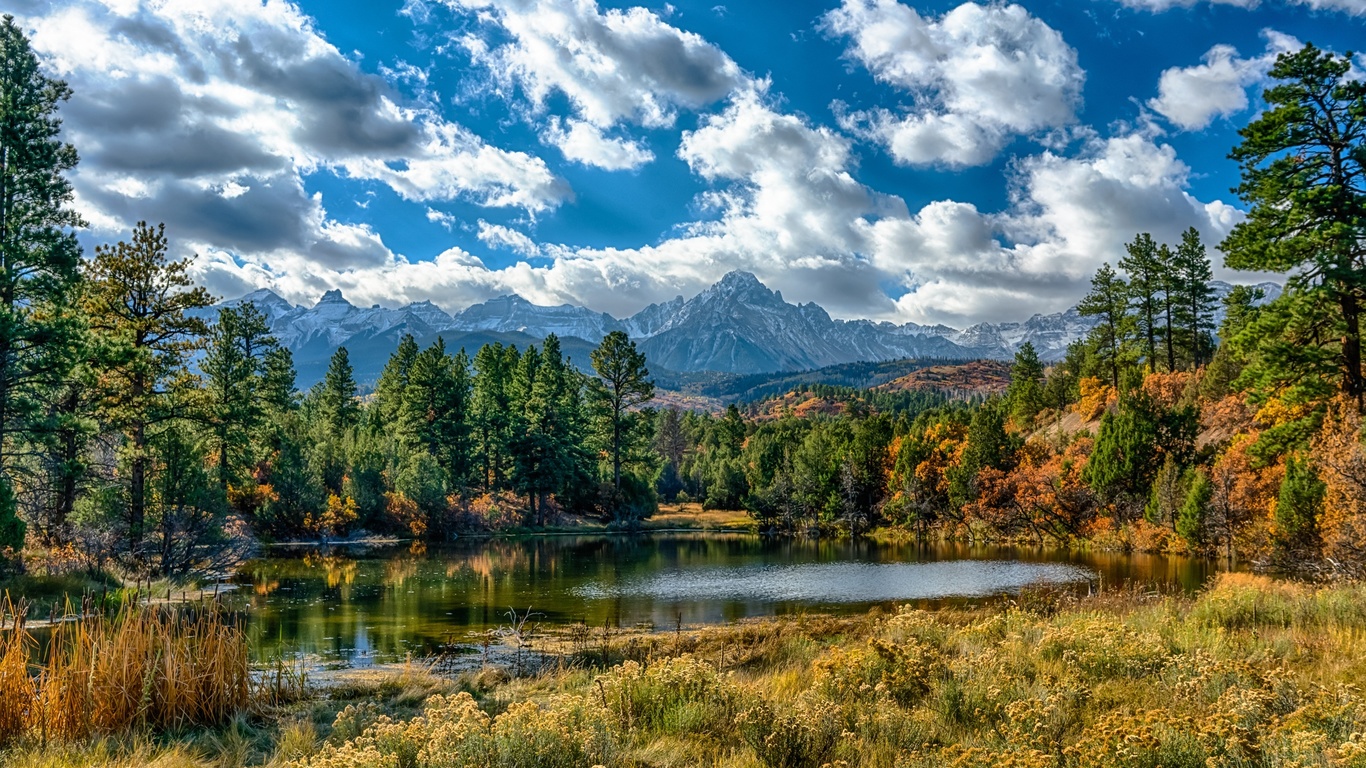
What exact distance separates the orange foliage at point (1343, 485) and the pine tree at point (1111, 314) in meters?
30.8

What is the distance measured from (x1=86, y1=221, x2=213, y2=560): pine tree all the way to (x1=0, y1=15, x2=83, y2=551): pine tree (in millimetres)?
3446

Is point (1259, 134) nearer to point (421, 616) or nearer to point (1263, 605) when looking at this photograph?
point (1263, 605)

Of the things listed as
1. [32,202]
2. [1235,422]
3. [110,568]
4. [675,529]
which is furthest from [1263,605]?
[675,529]

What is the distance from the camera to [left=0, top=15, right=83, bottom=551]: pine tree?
21172 millimetres

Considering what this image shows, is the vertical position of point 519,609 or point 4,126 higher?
point 4,126

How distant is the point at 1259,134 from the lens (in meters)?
22.6

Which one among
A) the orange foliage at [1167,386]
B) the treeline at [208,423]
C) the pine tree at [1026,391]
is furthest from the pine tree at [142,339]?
the pine tree at [1026,391]

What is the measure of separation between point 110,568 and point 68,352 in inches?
329

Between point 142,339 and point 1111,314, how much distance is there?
64010 millimetres

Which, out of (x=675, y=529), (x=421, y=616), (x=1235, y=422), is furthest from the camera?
(x=675, y=529)

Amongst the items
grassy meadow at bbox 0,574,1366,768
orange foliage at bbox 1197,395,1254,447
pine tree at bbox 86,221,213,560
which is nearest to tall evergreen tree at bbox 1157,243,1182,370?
orange foliage at bbox 1197,395,1254,447

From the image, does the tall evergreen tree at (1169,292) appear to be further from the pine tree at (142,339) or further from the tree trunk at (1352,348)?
the pine tree at (142,339)

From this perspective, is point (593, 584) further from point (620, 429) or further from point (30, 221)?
point (620, 429)

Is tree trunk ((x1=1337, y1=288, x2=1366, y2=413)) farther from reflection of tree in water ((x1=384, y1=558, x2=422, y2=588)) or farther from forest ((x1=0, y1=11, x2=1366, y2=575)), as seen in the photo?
reflection of tree in water ((x1=384, y1=558, x2=422, y2=588))
